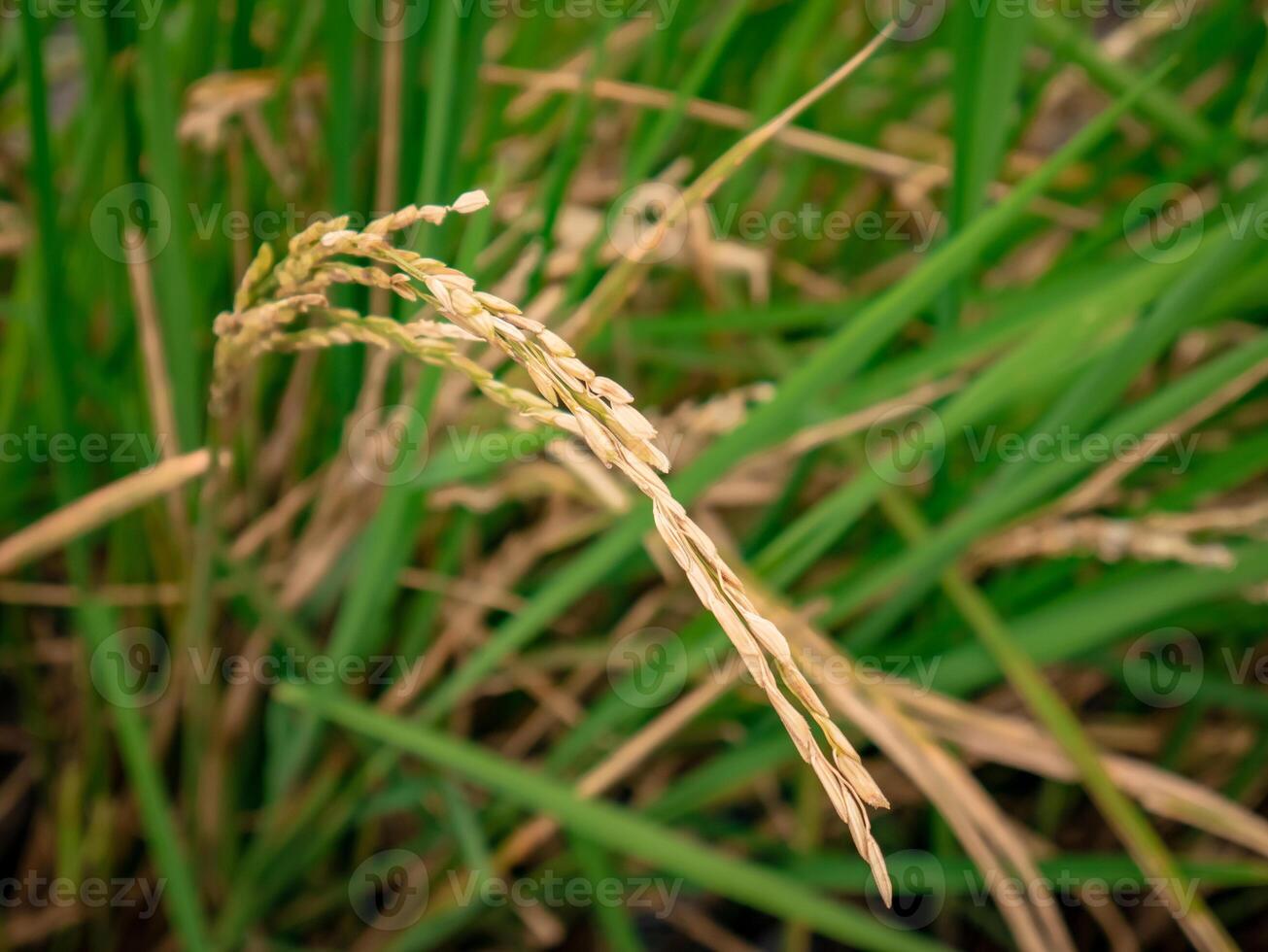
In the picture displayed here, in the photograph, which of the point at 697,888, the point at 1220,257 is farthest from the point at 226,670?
the point at 1220,257

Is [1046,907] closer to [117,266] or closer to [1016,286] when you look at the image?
[1016,286]
